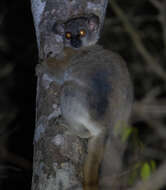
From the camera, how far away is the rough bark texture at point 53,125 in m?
2.42

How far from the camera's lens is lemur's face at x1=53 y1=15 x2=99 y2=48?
354cm

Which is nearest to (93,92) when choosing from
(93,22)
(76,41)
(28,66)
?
(93,22)

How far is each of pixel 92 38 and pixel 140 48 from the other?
2365 mm

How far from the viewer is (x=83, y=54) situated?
144 inches

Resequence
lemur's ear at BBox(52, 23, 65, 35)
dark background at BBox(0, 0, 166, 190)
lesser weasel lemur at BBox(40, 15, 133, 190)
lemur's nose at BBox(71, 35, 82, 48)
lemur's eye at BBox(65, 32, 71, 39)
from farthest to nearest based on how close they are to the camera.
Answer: dark background at BBox(0, 0, 166, 190)
lemur's nose at BBox(71, 35, 82, 48)
lemur's eye at BBox(65, 32, 71, 39)
lemur's ear at BBox(52, 23, 65, 35)
lesser weasel lemur at BBox(40, 15, 133, 190)

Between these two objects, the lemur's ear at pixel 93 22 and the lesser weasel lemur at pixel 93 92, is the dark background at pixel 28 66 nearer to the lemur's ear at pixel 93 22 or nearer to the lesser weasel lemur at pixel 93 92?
the lemur's ear at pixel 93 22

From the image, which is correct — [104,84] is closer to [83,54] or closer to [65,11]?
[83,54]

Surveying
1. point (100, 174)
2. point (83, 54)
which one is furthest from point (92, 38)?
point (100, 174)

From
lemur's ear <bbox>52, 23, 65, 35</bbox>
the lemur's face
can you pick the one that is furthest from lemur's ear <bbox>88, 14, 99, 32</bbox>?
lemur's ear <bbox>52, 23, 65, 35</bbox>

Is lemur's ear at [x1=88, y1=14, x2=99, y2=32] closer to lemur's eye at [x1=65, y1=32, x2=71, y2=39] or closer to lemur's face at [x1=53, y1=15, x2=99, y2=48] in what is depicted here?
lemur's face at [x1=53, y1=15, x2=99, y2=48]

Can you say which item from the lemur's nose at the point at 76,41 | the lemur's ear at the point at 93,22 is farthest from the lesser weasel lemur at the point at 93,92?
the lemur's nose at the point at 76,41

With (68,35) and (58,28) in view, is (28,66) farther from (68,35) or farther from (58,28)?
(58,28)

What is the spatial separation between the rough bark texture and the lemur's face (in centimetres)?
15

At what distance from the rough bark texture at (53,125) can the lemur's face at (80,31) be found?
15 centimetres
